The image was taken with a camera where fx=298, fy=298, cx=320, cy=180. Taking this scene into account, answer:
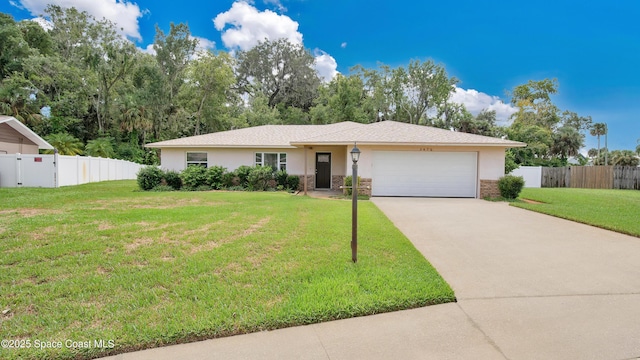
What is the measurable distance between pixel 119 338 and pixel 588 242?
7687 millimetres

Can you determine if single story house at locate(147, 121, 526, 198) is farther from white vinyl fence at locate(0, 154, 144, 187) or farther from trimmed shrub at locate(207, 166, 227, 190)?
white vinyl fence at locate(0, 154, 144, 187)

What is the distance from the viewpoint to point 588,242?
5820 mm

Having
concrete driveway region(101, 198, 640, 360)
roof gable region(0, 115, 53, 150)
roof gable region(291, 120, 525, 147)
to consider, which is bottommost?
concrete driveway region(101, 198, 640, 360)

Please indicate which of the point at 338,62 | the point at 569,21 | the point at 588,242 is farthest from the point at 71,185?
the point at 569,21

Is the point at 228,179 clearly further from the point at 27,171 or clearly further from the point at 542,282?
the point at 542,282

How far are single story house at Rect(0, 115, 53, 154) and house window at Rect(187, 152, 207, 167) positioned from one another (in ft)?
29.8

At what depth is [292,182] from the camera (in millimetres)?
15383

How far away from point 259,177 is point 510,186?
11.1 meters

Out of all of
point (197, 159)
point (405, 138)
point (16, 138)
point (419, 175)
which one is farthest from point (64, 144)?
point (419, 175)

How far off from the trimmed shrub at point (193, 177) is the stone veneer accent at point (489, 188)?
1297 cm

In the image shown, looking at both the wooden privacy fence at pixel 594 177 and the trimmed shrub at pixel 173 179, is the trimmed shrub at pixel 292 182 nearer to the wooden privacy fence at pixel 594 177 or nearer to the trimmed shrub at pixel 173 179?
the trimmed shrub at pixel 173 179

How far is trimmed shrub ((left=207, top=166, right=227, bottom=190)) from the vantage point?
49.5ft

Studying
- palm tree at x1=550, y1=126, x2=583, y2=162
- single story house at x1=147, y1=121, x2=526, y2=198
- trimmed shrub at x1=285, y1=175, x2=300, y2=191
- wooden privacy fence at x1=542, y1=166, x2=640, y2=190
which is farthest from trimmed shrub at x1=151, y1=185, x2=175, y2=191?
palm tree at x1=550, y1=126, x2=583, y2=162

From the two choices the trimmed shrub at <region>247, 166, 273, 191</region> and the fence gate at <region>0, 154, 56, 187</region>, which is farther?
the trimmed shrub at <region>247, 166, 273, 191</region>
